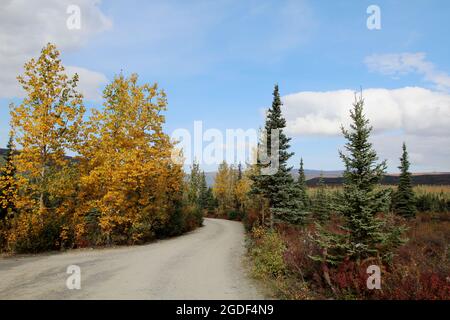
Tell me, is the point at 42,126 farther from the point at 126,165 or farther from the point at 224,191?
the point at 224,191

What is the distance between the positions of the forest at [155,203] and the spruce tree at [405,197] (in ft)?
63.8

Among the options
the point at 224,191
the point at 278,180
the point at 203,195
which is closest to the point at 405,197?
the point at 278,180

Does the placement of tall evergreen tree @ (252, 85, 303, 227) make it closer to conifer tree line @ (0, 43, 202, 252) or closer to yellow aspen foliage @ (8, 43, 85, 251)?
conifer tree line @ (0, 43, 202, 252)

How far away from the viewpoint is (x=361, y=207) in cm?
1008

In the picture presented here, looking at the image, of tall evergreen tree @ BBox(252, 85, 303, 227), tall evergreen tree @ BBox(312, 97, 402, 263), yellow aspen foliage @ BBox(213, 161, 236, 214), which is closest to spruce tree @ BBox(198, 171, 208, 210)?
yellow aspen foliage @ BBox(213, 161, 236, 214)

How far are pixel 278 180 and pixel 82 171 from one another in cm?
1467

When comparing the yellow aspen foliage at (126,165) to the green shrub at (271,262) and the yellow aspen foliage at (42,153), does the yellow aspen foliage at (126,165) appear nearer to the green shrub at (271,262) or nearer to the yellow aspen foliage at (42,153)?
the yellow aspen foliage at (42,153)

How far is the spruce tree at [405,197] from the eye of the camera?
39.7 m

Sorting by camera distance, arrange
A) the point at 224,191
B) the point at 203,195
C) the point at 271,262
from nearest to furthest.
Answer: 1. the point at 271,262
2. the point at 224,191
3. the point at 203,195

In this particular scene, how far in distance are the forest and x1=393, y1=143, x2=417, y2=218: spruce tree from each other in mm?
19446

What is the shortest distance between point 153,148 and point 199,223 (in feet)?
61.9

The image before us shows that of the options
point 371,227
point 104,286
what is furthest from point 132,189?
point 371,227

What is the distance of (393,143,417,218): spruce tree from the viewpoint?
39.7 metres
